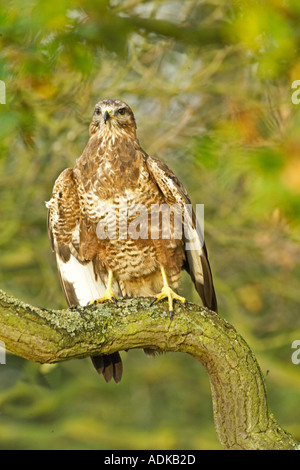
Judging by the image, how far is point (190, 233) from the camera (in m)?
5.00

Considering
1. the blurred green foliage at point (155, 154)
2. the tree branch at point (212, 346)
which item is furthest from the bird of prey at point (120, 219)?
the blurred green foliage at point (155, 154)

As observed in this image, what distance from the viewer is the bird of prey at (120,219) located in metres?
4.80

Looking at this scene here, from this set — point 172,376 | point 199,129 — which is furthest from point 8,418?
point 199,129

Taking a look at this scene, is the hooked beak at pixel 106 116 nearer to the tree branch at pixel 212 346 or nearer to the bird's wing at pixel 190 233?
the bird's wing at pixel 190 233

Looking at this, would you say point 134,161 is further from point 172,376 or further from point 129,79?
point 172,376

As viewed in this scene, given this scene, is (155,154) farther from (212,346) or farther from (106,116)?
(212,346)

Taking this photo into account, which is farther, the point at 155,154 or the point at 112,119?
the point at 155,154

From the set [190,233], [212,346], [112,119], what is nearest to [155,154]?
[112,119]

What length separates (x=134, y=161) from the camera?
4891 mm

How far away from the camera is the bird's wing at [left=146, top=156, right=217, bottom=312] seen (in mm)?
4785

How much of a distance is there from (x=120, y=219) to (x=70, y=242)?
66 cm


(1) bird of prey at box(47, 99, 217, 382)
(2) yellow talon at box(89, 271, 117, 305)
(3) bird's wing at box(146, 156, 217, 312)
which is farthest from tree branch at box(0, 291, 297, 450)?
(3) bird's wing at box(146, 156, 217, 312)

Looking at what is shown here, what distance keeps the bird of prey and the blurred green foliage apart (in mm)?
689

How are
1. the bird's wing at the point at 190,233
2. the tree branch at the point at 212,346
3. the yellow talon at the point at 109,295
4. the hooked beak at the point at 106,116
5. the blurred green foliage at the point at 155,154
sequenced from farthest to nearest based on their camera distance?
the blurred green foliage at the point at 155,154
the hooked beak at the point at 106,116
the bird's wing at the point at 190,233
the yellow talon at the point at 109,295
the tree branch at the point at 212,346
